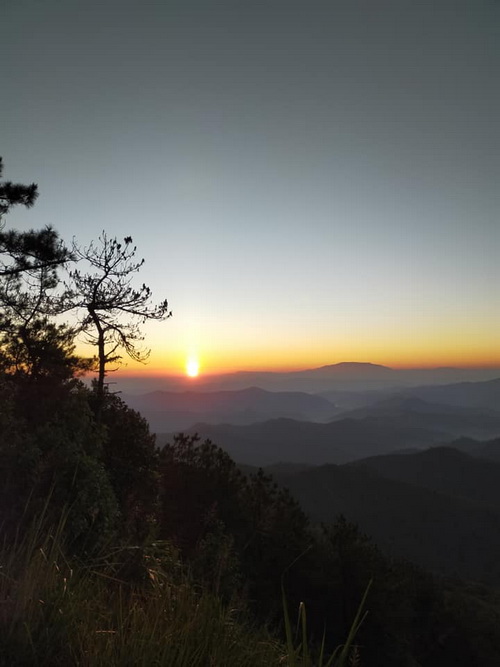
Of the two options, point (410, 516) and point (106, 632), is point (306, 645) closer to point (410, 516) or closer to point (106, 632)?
point (106, 632)

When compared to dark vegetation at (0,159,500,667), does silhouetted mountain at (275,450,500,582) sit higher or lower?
lower

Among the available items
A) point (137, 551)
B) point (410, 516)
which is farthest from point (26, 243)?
point (410, 516)

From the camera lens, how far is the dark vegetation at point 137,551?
232cm

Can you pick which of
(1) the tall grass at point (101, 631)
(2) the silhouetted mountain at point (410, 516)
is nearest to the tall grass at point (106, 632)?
(1) the tall grass at point (101, 631)

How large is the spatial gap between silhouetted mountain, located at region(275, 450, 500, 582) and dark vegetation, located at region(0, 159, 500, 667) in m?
75.4

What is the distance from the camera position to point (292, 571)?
94.4 ft

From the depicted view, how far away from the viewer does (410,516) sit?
13925 centimetres

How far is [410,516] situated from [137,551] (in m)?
159

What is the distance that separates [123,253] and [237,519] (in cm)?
1922

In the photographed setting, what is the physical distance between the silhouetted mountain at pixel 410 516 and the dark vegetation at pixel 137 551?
7541 centimetres

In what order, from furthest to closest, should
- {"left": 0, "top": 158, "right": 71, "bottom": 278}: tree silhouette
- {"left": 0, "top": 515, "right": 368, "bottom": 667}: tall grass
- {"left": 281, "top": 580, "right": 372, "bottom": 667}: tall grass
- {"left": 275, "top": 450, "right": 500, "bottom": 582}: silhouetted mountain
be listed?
1. {"left": 275, "top": 450, "right": 500, "bottom": 582}: silhouetted mountain
2. {"left": 0, "top": 158, "right": 71, "bottom": 278}: tree silhouette
3. {"left": 0, "top": 515, "right": 368, "bottom": 667}: tall grass
4. {"left": 281, "top": 580, "right": 372, "bottom": 667}: tall grass

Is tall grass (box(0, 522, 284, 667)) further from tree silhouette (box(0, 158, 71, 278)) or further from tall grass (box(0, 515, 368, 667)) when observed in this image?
tree silhouette (box(0, 158, 71, 278))

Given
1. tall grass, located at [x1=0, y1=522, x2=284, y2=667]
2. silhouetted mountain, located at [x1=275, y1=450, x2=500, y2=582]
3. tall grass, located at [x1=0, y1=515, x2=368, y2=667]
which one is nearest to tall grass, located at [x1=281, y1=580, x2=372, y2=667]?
tall grass, located at [x1=0, y1=515, x2=368, y2=667]

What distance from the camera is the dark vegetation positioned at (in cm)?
232
